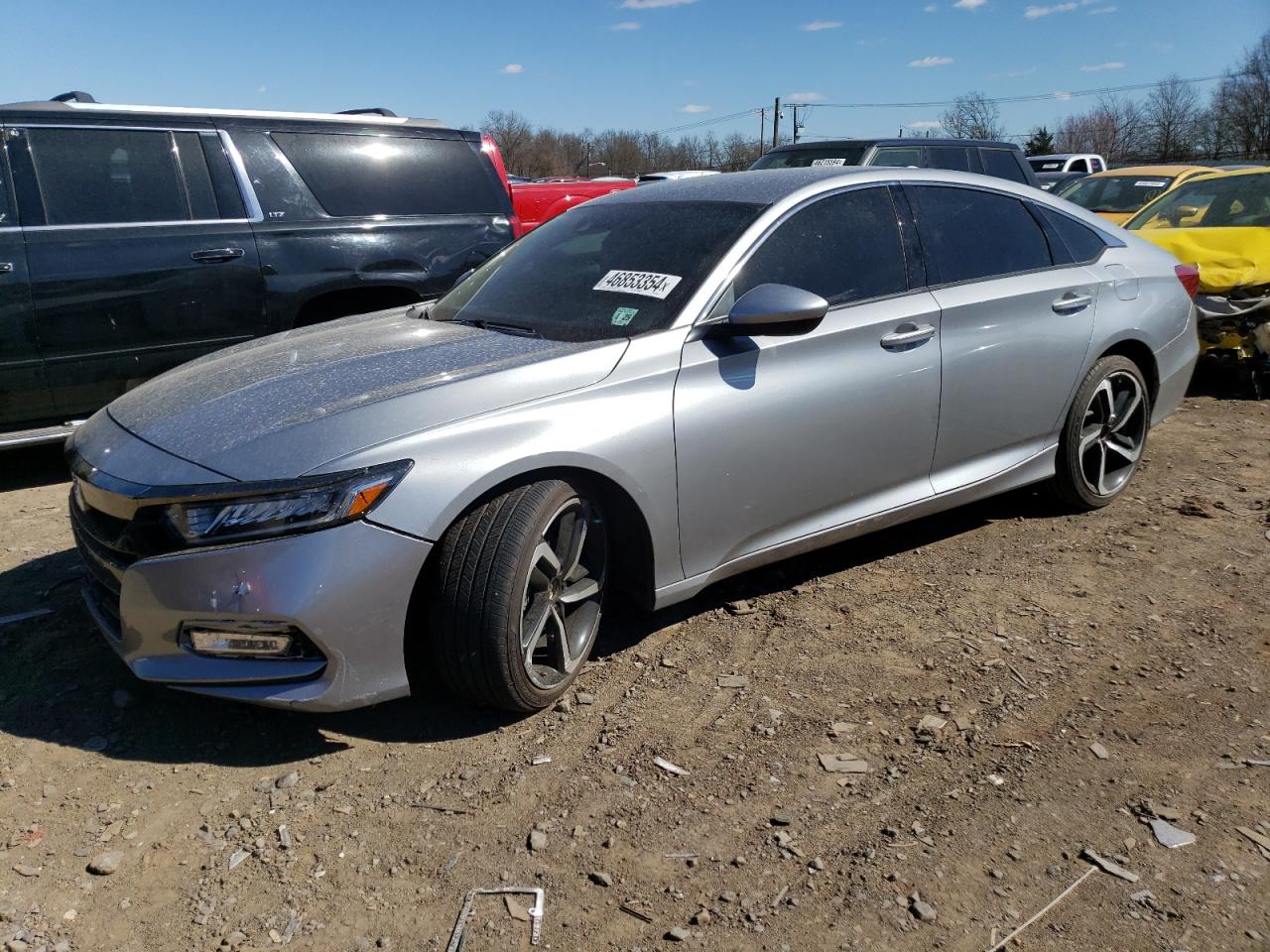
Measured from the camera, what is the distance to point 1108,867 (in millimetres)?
2463

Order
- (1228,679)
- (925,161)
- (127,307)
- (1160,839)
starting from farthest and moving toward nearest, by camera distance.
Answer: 1. (925,161)
2. (127,307)
3. (1228,679)
4. (1160,839)

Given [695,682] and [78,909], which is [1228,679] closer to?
[695,682]

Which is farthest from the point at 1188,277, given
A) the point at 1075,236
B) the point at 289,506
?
the point at 289,506

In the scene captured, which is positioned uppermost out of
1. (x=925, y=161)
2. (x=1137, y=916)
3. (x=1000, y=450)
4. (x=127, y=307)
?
(x=925, y=161)

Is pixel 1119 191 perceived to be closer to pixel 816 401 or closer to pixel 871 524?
pixel 871 524

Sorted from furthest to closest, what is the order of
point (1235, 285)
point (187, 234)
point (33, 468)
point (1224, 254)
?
point (1224, 254) → point (1235, 285) → point (33, 468) → point (187, 234)

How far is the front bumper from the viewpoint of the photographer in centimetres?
267

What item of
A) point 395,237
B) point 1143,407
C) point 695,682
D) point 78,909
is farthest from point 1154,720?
point 395,237

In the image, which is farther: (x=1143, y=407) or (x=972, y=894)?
(x=1143, y=407)

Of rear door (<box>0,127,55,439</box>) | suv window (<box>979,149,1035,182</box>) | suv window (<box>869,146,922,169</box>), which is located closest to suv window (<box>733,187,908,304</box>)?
rear door (<box>0,127,55,439</box>)

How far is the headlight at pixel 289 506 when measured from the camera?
8.84 feet

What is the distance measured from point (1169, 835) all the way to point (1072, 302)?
2.59 metres

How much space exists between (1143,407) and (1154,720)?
2.29 m

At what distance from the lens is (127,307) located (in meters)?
5.41
